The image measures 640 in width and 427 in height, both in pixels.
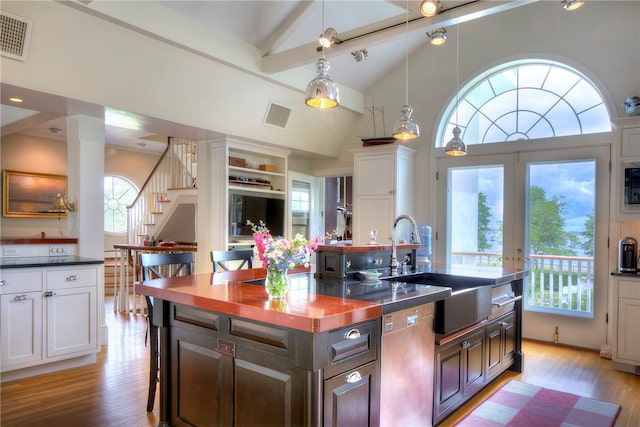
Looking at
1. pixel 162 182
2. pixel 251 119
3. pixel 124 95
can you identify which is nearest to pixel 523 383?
pixel 251 119

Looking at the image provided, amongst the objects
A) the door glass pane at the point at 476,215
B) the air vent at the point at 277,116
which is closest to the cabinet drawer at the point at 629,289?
the door glass pane at the point at 476,215

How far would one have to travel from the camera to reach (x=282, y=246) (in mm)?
2045

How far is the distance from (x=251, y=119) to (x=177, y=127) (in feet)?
3.05

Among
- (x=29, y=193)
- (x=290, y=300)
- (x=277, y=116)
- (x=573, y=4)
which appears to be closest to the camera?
(x=290, y=300)

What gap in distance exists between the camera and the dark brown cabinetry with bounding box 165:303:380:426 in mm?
1690

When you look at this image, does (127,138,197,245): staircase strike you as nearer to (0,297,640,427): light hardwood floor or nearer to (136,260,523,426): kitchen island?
(0,297,640,427): light hardwood floor

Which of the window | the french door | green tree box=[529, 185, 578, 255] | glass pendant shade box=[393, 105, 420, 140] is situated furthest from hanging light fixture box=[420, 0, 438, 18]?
the window

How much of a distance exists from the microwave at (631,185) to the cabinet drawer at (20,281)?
17.8ft

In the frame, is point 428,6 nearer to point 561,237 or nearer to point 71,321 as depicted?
point 561,237

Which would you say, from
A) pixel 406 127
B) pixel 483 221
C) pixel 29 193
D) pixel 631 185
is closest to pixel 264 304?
pixel 406 127

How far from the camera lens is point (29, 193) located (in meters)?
7.21

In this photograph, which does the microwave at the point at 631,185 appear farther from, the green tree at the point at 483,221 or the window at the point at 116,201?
the window at the point at 116,201

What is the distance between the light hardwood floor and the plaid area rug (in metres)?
0.08

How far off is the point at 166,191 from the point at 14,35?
356 centimetres
